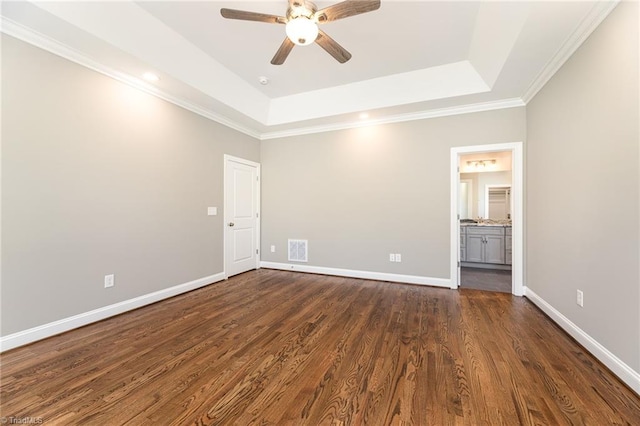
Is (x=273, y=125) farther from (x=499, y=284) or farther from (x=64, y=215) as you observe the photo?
(x=499, y=284)

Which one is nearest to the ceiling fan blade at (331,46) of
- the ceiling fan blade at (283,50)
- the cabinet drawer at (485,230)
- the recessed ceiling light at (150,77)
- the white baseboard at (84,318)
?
the ceiling fan blade at (283,50)

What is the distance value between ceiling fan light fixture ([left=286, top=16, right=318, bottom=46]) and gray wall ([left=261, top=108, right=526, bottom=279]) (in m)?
2.43

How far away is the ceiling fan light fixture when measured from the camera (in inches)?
77.6

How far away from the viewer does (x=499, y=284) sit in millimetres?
4043

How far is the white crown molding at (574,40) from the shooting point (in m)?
1.87

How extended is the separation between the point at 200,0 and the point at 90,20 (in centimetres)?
94

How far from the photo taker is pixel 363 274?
430 cm

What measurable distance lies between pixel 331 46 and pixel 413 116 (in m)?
2.16

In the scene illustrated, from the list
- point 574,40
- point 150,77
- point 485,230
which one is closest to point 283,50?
point 150,77

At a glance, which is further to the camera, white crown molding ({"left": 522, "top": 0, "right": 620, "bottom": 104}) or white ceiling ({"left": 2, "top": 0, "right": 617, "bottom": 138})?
white ceiling ({"left": 2, "top": 0, "right": 617, "bottom": 138})

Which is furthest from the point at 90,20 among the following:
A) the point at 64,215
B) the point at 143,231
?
the point at 143,231

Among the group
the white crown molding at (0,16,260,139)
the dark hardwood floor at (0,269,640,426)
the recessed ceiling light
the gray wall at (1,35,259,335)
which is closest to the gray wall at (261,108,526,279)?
the dark hardwood floor at (0,269,640,426)
